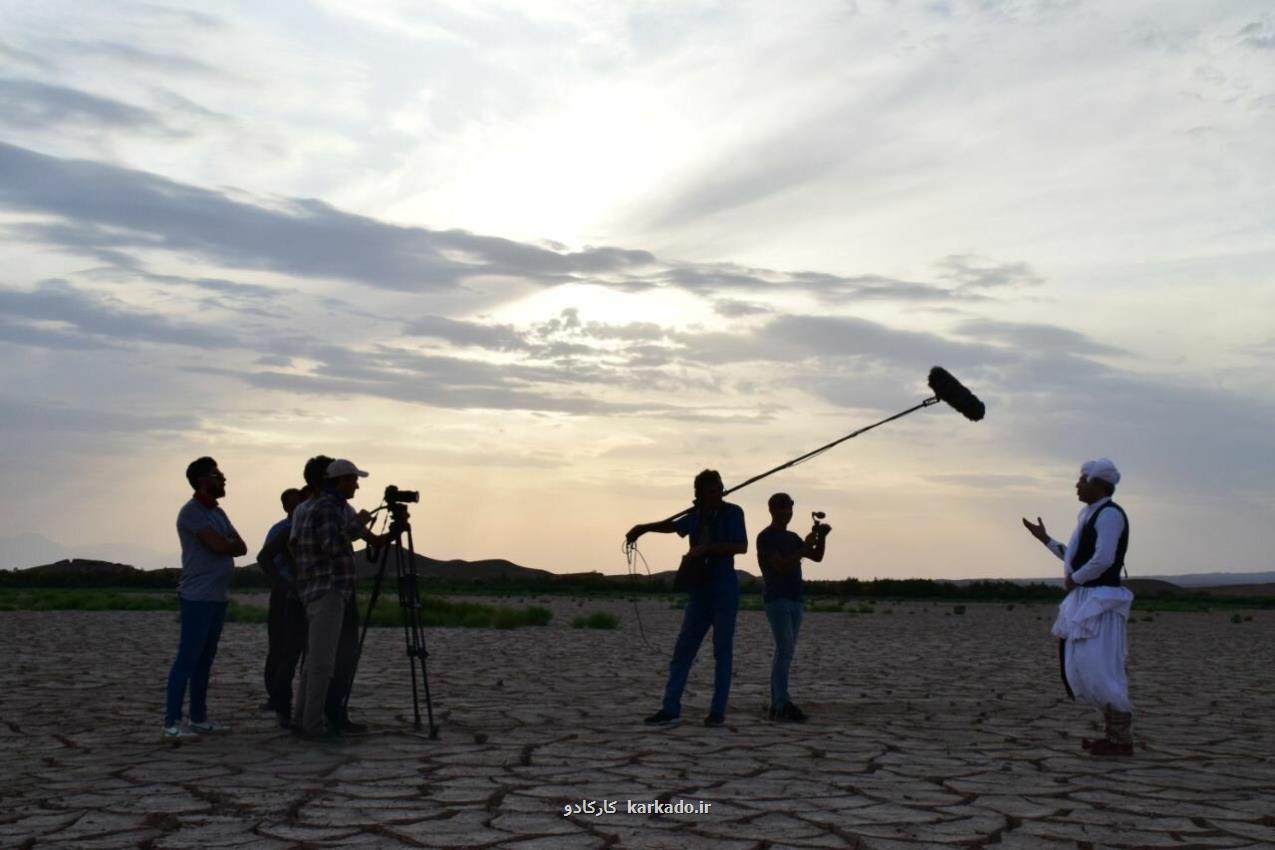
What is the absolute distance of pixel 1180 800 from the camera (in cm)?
727

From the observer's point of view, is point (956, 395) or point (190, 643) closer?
point (190, 643)

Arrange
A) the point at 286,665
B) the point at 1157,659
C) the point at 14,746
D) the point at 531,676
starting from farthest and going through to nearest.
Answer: the point at 1157,659, the point at 531,676, the point at 286,665, the point at 14,746

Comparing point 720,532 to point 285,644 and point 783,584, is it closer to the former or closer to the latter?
point 783,584

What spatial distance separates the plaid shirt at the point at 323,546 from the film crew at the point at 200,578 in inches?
18.8

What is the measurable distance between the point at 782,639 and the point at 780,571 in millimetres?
533

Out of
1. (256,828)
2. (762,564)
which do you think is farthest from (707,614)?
(256,828)

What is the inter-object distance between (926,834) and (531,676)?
9005 mm

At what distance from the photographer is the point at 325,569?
912cm

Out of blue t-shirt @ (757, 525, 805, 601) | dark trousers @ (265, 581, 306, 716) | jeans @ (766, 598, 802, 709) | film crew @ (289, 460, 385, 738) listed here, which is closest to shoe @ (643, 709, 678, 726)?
jeans @ (766, 598, 802, 709)

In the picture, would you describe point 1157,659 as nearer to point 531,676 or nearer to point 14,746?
point 531,676

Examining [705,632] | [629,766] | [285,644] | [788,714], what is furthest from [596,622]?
[629,766]

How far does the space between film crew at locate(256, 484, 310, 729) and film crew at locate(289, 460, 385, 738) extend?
0.74 m

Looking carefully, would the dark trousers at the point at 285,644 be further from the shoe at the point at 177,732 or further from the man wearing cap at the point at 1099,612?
the man wearing cap at the point at 1099,612

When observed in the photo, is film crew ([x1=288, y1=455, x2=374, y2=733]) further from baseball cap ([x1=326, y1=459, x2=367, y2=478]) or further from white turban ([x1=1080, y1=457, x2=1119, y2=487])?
white turban ([x1=1080, y1=457, x2=1119, y2=487])
